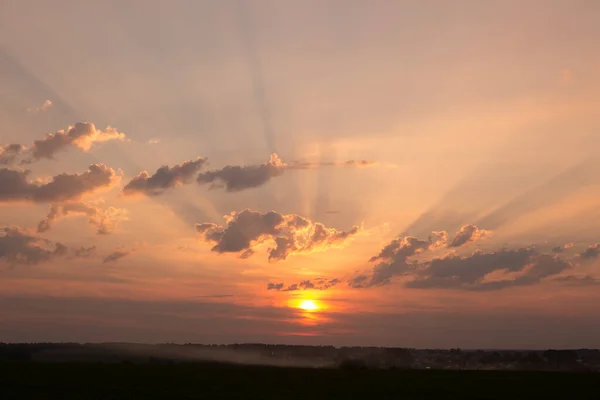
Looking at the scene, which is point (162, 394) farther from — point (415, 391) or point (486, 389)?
point (486, 389)

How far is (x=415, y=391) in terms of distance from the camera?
96688 mm

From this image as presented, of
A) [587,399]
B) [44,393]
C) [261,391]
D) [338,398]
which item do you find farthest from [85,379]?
[587,399]

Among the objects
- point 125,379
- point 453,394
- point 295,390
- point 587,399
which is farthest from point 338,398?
point 125,379

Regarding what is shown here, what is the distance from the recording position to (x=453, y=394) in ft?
302

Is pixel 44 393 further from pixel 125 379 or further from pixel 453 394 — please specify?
pixel 453 394

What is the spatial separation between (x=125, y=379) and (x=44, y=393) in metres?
31.5

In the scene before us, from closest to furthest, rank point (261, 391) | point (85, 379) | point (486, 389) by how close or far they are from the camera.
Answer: point (261, 391)
point (486, 389)
point (85, 379)

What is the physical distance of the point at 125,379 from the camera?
114375 millimetres

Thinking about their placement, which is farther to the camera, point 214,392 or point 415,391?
point 415,391

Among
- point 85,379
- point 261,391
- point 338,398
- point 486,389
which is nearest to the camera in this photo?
point 338,398

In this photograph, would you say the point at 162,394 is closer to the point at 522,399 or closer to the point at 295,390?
the point at 295,390

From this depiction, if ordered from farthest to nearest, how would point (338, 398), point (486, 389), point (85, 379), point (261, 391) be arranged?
point (85, 379)
point (486, 389)
point (261, 391)
point (338, 398)

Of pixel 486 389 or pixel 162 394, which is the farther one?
pixel 486 389

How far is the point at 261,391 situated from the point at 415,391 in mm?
23758
